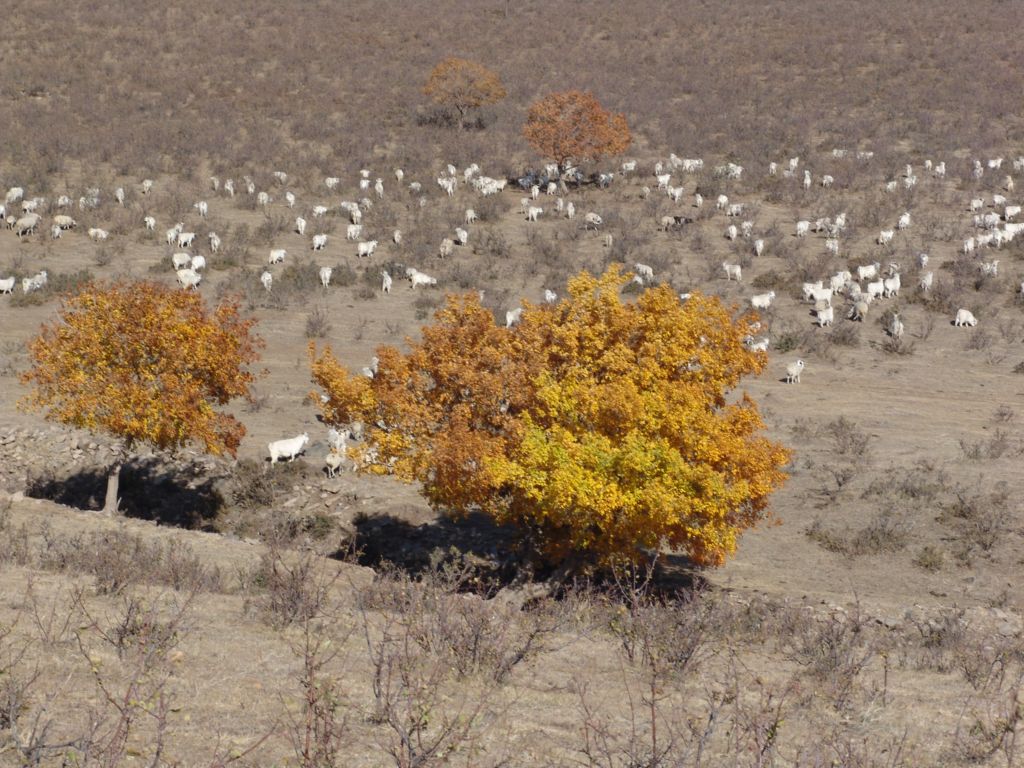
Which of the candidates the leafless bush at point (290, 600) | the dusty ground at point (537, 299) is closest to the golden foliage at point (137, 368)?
the dusty ground at point (537, 299)

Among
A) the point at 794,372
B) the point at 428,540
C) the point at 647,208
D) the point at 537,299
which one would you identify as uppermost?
the point at 647,208

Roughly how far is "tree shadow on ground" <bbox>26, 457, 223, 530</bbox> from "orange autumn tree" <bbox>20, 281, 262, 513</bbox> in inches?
87.4

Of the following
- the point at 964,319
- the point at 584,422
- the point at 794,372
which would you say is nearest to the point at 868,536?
the point at 584,422

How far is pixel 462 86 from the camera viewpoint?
177 feet

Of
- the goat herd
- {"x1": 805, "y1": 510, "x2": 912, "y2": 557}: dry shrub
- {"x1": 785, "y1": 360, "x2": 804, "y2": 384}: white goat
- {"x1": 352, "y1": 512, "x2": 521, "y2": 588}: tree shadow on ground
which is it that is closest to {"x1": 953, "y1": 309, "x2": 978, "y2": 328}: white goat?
the goat herd

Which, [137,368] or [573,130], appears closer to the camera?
[137,368]

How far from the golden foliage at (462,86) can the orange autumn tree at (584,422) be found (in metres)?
41.9

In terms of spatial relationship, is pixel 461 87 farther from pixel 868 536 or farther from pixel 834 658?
pixel 834 658

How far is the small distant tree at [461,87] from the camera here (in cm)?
5403

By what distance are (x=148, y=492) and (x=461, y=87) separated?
39935 mm

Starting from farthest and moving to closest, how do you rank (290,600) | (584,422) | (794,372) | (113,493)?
(794,372), (113,493), (584,422), (290,600)

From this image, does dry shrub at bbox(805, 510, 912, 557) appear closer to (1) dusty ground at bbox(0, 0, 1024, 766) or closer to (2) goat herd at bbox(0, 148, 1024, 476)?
(1) dusty ground at bbox(0, 0, 1024, 766)

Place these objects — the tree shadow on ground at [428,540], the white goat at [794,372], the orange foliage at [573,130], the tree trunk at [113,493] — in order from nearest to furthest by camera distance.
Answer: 1. the tree shadow on ground at [428,540]
2. the tree trunk at [113,493]
3. the white goat at [794,372]
4. the orange foliage at [573,130]

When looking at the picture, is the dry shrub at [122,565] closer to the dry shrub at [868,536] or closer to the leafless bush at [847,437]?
the dry shrub at [868,536]
